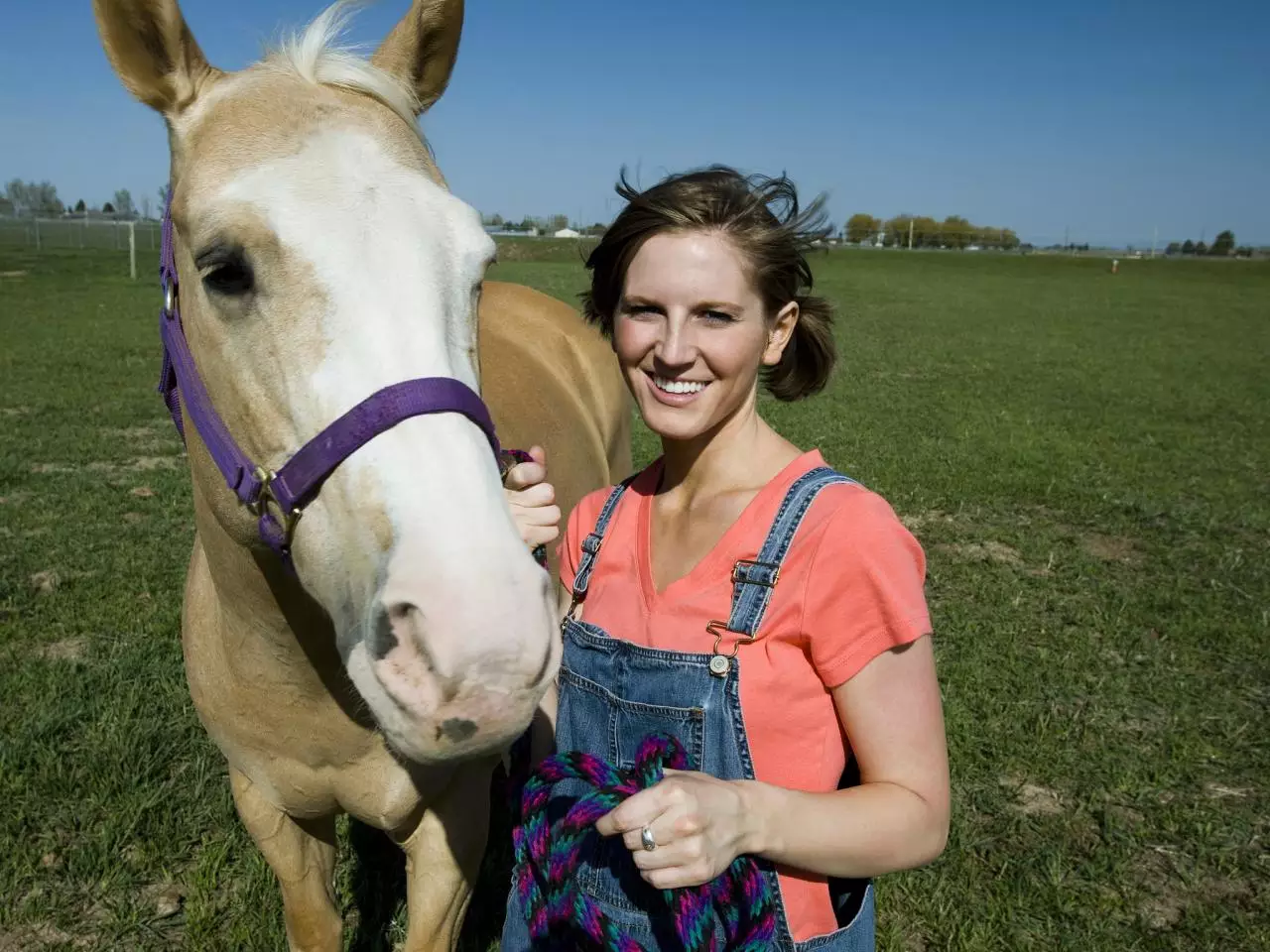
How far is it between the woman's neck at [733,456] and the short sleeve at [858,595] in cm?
26

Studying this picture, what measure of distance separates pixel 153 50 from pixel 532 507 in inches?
43.7

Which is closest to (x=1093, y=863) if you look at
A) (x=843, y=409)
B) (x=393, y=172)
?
(x=393, y=172)

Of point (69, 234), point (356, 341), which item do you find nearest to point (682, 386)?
point (356, 341)

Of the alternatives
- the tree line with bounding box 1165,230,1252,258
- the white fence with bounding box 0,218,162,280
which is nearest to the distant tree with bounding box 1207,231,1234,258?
the tree line with bounding box 1165,230,1252,258

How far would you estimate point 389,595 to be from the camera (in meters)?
1.16

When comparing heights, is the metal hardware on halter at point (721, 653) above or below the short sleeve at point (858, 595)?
below

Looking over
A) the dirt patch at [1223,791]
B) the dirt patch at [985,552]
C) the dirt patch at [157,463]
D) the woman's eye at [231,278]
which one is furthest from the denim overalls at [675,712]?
the dirt patch at [157,463]

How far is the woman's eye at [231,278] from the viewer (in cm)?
140

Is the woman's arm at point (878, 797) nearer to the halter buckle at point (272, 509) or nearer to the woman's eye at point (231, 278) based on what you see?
the halter buckle at point (272, 509)

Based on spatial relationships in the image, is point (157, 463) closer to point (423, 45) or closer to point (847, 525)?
point (423, 45)

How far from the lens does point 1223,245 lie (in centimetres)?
6669

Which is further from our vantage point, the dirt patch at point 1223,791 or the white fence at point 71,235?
the white fence at point 71,235

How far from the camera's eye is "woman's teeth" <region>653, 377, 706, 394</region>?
164cm

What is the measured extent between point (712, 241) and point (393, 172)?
1.82 ft
